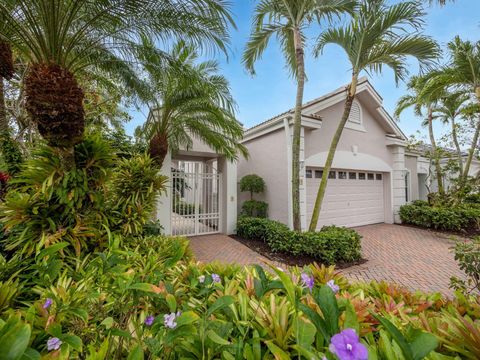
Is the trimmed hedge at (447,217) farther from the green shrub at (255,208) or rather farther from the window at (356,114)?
the green shrub at (255,208)

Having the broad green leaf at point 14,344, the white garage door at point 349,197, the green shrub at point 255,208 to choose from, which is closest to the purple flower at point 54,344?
the broad green leaf at point 14,344

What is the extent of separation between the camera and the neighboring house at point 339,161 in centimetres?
939

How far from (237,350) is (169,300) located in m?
0.51

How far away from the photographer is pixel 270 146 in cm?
1009

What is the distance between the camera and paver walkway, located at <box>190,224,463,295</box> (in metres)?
5.54

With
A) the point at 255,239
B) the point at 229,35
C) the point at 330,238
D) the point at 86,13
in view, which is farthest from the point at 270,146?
the point at 86,13

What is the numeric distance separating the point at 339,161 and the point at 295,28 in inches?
242

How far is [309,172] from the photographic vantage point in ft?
32.9

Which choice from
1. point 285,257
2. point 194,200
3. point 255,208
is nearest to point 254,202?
point 255,208

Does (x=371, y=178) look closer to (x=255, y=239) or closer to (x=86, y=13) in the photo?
(x=255, y=239)

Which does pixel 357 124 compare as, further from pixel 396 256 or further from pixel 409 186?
pixel 409 186

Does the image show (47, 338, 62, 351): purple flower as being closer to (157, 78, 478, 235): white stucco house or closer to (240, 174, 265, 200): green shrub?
(157, 78, 478, 235): white stucco house

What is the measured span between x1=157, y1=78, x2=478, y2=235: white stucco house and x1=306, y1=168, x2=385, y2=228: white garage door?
0.14ft

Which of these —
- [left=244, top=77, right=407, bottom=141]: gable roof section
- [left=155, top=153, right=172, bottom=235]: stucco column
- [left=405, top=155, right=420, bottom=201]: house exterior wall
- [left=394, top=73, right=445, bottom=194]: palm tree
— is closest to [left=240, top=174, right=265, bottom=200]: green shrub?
[left=244, top=77, right=407, bottom=141]: gable roof section
